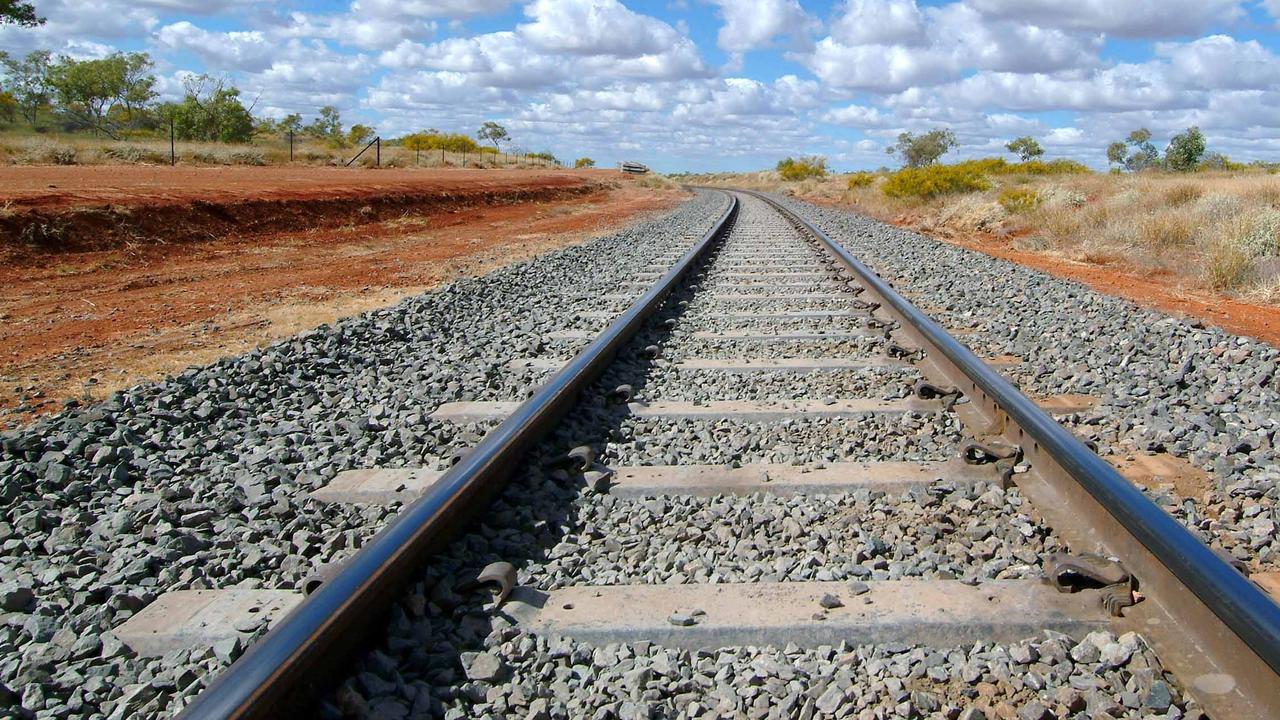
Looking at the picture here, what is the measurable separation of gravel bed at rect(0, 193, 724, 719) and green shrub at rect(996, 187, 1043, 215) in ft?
49.5

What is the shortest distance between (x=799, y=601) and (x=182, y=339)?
596cm

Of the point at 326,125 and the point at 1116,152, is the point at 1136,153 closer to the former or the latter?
the point at 1116,152

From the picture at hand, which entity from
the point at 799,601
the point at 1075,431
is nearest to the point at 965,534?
the point at 799,601

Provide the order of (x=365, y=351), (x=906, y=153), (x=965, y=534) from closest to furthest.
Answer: (x=965, y=534), (x=365, y=351), (x=906, y=153)

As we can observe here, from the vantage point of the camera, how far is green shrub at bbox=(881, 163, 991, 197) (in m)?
25.7

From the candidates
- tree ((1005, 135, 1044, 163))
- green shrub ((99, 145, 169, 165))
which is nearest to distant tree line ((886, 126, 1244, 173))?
Answer: tree ((1005, 135, 1044, 163))

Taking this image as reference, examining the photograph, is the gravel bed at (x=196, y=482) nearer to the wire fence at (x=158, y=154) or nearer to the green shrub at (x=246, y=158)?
the wire fence at (x=158, y=154)

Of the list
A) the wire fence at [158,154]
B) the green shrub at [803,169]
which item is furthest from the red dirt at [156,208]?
the green shrub at [803,169]

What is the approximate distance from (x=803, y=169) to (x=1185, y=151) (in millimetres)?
39181

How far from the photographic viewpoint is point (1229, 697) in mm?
2057

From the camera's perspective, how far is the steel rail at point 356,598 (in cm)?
187

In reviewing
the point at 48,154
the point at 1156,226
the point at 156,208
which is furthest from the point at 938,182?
the point at 48,154

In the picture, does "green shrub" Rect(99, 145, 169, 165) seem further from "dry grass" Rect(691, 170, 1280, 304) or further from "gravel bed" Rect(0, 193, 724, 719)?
"gravel bed" Rect(0, 193, 724, 719)

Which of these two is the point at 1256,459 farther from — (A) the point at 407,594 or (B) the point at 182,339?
(B) the point at 182,339
